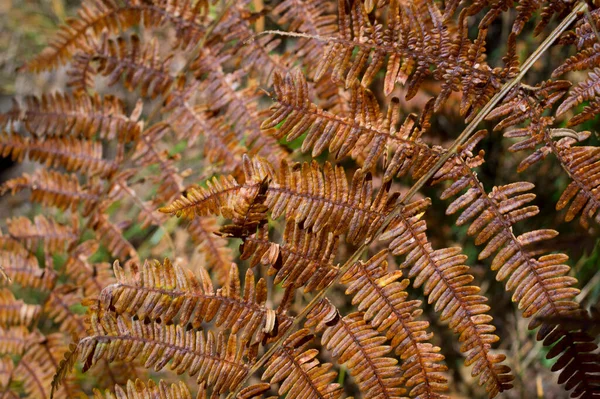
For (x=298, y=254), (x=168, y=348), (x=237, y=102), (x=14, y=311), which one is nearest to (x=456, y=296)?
(x=298, y=254)

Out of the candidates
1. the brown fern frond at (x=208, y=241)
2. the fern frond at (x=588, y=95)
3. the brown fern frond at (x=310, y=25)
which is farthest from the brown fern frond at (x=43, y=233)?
the fern frond at (x=588, y=95)

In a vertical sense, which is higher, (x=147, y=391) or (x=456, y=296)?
(x=456, y=296)

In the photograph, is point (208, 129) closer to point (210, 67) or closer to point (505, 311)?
point (210, 67)

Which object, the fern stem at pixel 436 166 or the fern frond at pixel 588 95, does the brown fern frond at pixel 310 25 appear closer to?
the fern stem at pixel 436 166

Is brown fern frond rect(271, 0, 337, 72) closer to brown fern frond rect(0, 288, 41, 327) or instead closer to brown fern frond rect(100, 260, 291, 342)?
brown fern frond rect(100, 260, 291, 342)

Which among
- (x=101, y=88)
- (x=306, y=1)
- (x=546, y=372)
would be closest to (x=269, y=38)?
(x=306, y=1)

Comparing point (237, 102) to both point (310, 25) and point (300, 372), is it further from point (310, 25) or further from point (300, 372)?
point (300, 372)

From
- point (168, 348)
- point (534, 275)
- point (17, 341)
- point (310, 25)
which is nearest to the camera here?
point (534, 275)

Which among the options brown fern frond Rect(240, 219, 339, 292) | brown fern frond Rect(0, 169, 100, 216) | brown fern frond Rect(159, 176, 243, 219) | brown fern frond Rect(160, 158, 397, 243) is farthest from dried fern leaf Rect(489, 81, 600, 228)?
brown fern frond Rect(0, 169, 100, 216)
